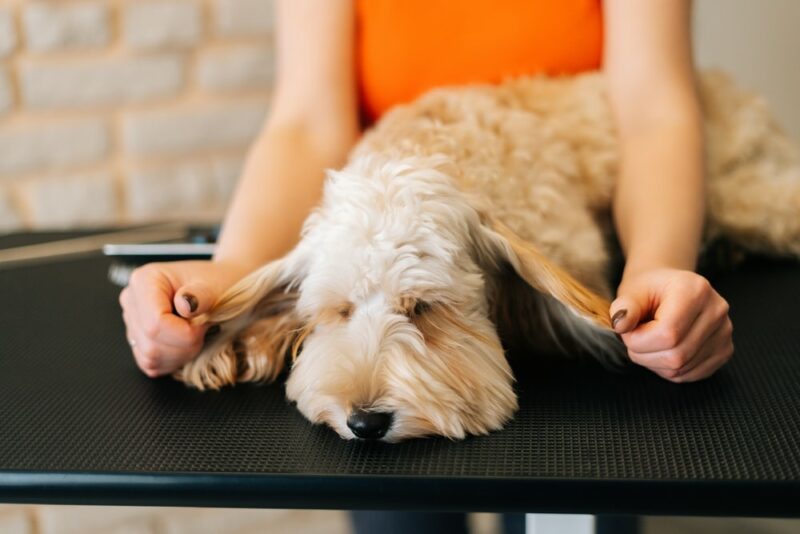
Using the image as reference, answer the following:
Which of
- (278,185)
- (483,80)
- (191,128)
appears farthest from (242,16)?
(278,185)

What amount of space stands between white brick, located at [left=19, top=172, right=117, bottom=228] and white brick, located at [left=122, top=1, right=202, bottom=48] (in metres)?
0.31

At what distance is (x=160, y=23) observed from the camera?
188cm

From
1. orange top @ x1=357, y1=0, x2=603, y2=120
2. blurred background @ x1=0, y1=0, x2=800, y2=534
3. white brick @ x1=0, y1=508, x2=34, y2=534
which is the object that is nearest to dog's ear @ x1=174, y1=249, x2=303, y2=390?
orange top @ x1=357, y1=0, x2=603, y2=120

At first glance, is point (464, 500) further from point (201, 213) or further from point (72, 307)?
point (201, 213)

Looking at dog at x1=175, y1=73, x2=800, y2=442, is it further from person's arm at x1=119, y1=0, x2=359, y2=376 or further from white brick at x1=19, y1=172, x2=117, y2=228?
white brick at x1=19, y1=172, x2=117, y2=228

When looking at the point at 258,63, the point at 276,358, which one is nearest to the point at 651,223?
the point at 276,358

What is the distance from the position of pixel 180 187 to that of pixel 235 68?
0.29 m

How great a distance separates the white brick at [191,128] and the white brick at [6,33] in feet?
0.87

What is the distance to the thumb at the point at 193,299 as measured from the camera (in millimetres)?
907

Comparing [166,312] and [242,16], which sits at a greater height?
[242,16]

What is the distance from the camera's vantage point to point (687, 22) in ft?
4.11

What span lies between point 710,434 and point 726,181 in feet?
2.22

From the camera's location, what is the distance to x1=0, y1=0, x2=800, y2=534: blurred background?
1837 millimetres

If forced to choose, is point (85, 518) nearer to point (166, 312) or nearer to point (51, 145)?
point (51, 145)
